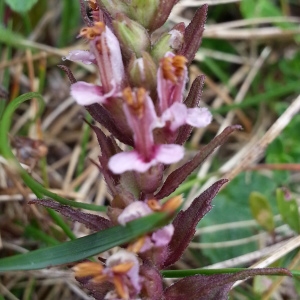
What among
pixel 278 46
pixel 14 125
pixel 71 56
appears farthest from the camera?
pixel 278 46

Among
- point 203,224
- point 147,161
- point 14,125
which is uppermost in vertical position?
point 14,125

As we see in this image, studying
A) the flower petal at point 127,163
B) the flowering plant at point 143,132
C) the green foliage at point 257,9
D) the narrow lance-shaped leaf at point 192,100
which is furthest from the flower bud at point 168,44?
the green foliage at point 257,9

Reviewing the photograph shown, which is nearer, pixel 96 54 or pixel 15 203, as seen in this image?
pixel 96 54

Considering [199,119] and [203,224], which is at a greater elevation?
[203,224]

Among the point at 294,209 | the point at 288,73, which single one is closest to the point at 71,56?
the point at 294,209

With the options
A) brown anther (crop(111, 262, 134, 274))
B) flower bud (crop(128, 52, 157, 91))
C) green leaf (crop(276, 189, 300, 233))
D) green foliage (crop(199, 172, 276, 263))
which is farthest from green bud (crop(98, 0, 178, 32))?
green foliage (crop(199, 172, 276, 263))

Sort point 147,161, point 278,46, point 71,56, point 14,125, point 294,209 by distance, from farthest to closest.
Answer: point 278,46 < point 14,125 < point 294,209 < point 71,56 < point 147,161

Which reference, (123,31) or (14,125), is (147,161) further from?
(14,125)
